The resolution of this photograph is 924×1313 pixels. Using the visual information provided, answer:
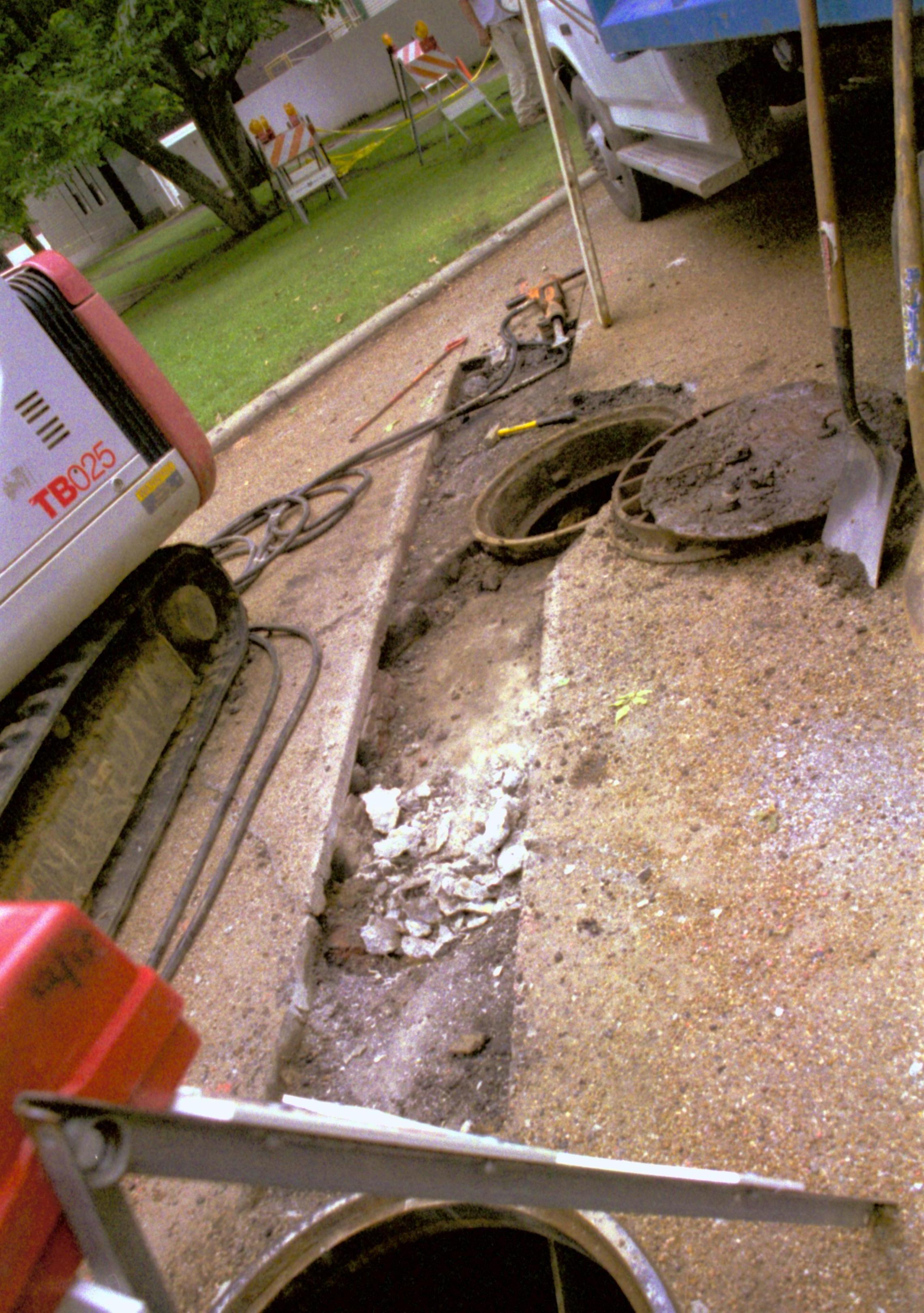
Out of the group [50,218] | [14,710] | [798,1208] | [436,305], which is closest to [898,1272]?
[798,1208]

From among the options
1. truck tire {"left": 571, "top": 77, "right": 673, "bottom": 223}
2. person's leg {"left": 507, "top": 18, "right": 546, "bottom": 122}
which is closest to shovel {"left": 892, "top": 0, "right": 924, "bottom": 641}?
truck tire {"left": 571, "top": 77, "right": 673, "bottom": 223}

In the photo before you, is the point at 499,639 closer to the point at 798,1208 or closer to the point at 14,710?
the point at 14,710

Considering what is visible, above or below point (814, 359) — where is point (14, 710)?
above

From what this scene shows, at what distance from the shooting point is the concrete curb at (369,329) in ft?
22.4

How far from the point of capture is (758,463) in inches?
123

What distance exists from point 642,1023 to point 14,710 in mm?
2262

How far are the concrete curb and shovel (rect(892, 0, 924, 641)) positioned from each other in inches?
209

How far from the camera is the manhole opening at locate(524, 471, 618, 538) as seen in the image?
443cm

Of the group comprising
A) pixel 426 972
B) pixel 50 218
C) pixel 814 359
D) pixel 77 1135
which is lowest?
pixel 426 972

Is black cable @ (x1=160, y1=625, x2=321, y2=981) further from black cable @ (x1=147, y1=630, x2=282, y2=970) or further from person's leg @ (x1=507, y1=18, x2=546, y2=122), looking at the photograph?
person's leg @ (x1=507, y1=18, x2=546, y2=122)

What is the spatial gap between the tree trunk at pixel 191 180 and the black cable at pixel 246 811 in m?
10.6

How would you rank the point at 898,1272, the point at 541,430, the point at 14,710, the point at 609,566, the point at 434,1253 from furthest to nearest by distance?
the point at 541,430 → the point at 609,566 → the point at 14,710 → the point at 434,1253 → the point at 898,1272

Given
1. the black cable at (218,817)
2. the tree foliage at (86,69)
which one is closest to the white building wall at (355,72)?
the tree foliage at (86,69)

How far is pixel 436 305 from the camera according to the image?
7.10 meters
